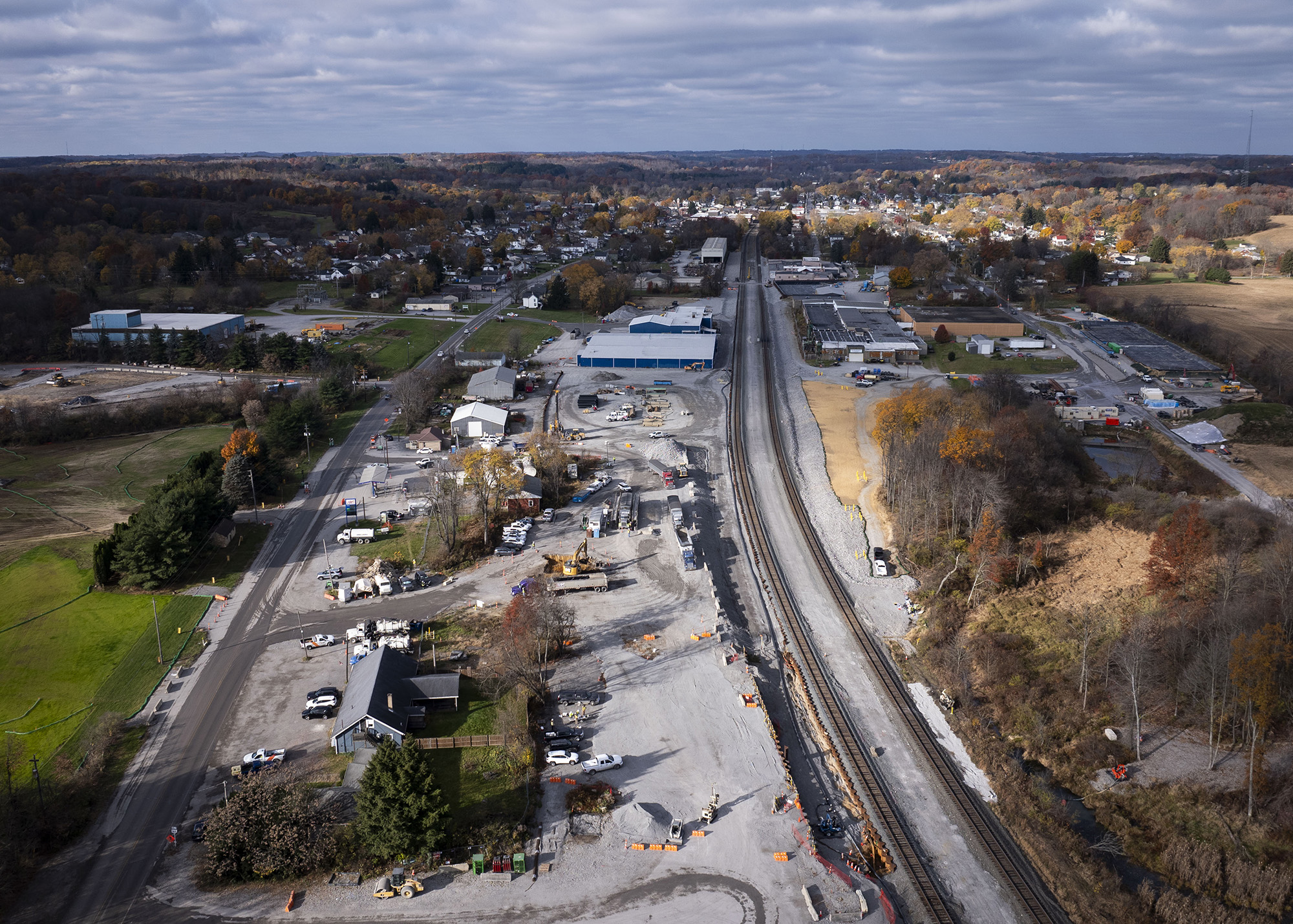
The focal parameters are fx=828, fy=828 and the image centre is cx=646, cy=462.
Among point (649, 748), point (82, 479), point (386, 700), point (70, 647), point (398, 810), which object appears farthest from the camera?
point (82, 479)

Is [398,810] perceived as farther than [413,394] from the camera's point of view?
No

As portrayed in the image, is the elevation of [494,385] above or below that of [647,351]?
below

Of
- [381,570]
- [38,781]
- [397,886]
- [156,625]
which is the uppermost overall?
[381,570]

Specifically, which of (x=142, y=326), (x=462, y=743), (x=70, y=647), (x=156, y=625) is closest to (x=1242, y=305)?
(x=462, y=743)

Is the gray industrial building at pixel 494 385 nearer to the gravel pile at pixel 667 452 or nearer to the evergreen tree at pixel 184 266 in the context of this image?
the gravel pile at pixel 667 452

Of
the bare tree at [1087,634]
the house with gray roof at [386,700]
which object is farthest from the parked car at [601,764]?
the bare tree at [1087,634]

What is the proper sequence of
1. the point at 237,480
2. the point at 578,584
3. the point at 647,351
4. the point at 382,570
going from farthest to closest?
the point at 647,351 < the point at 237,480 < the point at 382,570 < the point at 578,584

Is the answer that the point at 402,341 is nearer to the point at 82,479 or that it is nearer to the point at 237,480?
the point at 82,479
